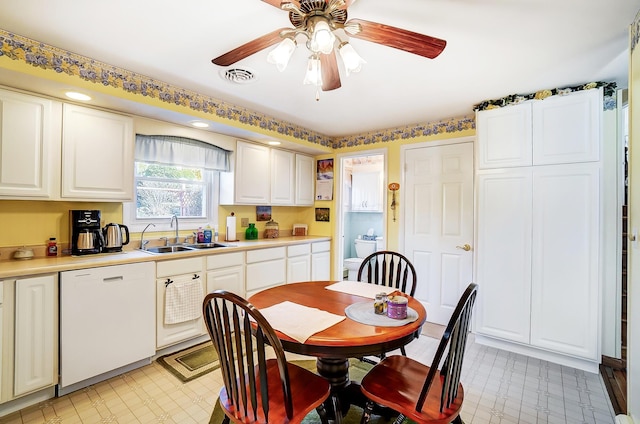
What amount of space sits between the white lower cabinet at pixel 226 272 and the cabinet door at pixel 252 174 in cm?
72

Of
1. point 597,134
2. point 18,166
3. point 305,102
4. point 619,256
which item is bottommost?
point 619,256

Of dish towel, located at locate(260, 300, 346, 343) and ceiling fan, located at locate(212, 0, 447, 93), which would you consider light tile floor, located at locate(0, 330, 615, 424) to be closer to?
dish towel, located at locate(260, 300, 346, 343)

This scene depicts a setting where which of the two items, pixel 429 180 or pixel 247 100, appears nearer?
pixel 247 100

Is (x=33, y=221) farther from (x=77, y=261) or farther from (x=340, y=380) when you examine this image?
(x=340, y=380)

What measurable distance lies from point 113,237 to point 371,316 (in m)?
2.24

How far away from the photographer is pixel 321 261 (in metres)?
4.21

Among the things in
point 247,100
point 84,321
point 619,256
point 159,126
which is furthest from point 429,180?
point 84,321

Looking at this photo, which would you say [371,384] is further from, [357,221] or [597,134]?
[357,221]

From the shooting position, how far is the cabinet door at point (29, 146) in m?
2.00

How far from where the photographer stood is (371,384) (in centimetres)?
148

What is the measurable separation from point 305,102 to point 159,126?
1384 mm

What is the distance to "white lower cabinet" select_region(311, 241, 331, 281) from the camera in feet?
13.4

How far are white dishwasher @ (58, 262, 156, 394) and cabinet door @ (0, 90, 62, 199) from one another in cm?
66

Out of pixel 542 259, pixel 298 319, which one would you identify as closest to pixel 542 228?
pixel 542 259
